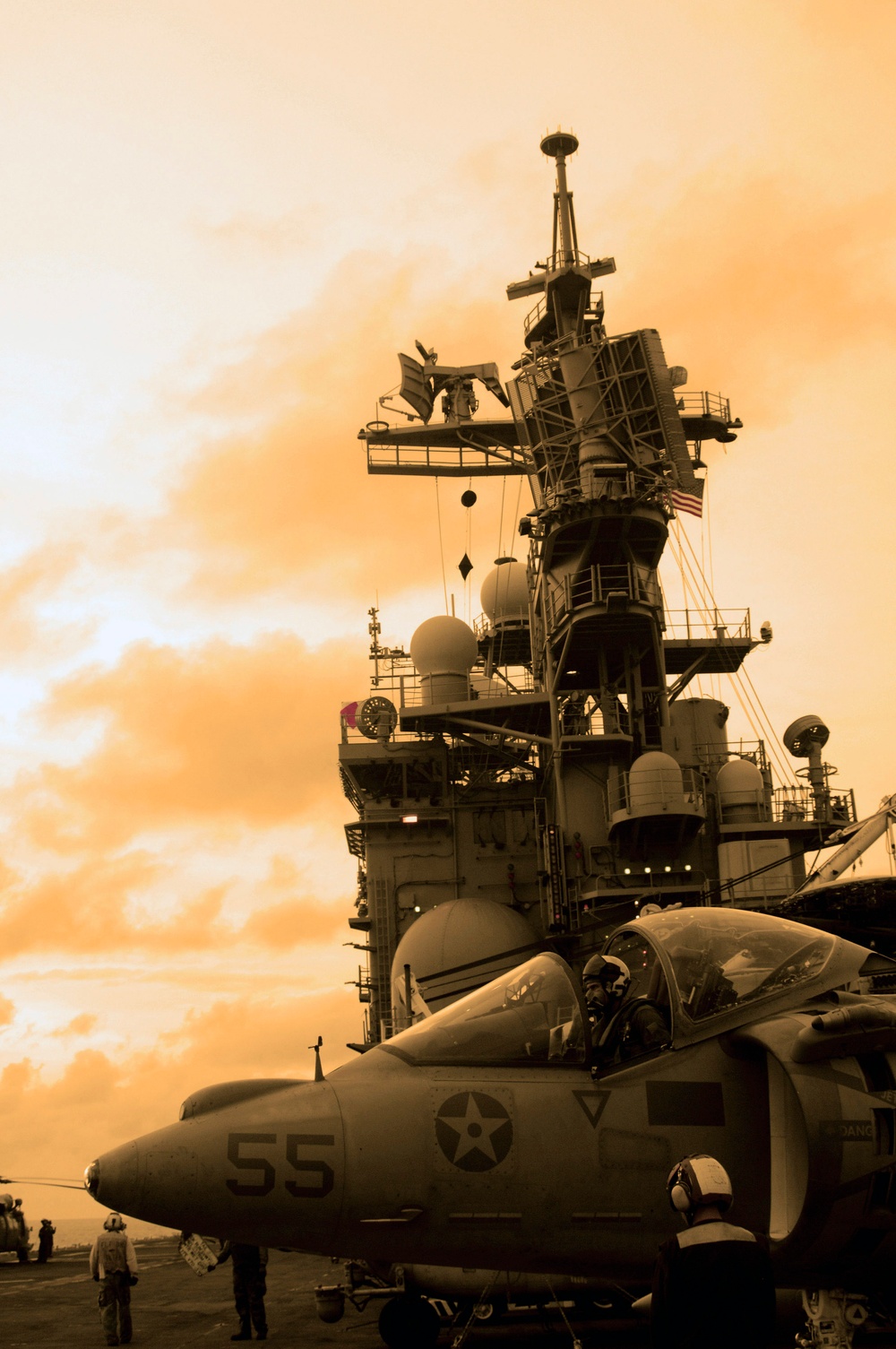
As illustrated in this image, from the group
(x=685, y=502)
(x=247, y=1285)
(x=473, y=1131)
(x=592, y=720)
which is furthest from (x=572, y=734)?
(x=473, y=1131)

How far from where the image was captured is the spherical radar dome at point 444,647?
142ft

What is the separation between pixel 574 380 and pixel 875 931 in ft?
106

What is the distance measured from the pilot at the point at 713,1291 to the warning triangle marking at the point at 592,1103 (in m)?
2.89

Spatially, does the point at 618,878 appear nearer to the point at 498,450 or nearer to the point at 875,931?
the point at 498,450

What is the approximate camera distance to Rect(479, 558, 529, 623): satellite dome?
4981 centimetres

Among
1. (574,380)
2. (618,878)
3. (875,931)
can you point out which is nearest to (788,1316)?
(875,931)

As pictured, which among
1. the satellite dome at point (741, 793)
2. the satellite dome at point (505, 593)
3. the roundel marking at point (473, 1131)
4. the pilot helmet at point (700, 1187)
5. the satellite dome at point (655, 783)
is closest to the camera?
the pilot helmet at point (700, 1187)

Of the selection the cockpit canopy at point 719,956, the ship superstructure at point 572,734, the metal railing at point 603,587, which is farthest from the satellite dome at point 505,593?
the cockpit canopy at point 719,956

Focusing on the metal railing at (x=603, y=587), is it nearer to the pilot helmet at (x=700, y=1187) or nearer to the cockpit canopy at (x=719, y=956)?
the cockpit canopy at (x=719, y=956)

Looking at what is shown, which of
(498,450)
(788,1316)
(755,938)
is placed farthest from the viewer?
(498,450)

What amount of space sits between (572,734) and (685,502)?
8.37 meters

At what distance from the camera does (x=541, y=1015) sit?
9.04 meters

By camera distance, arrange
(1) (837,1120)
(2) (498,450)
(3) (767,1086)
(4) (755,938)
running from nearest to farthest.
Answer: (1) (837,1120), (3) (767,1086), (4) (755,938), (2) (498,450)

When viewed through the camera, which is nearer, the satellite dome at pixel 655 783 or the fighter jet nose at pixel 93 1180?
the fighter jet nose at pixel 93 1180
